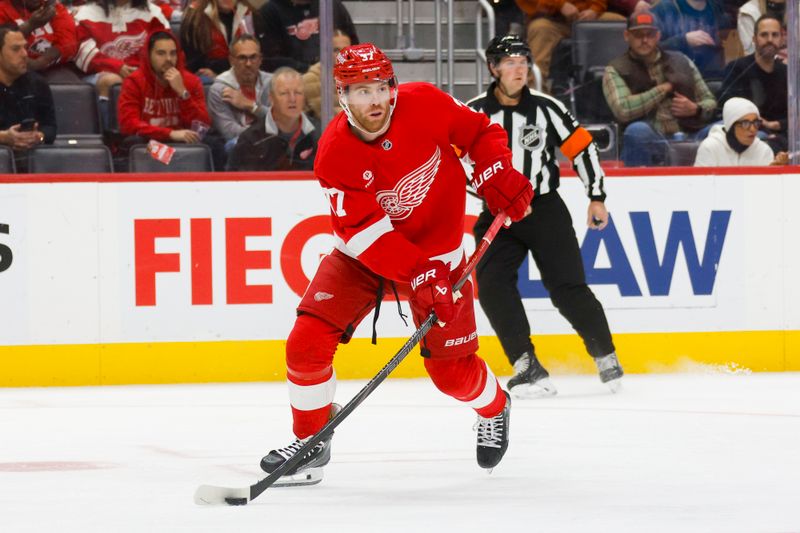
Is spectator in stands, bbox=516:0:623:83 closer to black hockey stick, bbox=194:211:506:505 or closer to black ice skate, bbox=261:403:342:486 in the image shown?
black hockey stick, bbox=194:211:506:505

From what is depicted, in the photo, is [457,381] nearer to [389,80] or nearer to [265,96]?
[389,80]

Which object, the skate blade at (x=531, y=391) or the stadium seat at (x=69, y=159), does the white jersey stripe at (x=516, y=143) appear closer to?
the skate blade at (x=531, y=391)

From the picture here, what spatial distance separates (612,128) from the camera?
5.31 metres

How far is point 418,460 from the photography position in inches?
134

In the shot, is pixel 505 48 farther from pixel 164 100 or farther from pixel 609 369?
pixel 164 100

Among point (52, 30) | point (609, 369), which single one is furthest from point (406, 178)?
point (52, 30)

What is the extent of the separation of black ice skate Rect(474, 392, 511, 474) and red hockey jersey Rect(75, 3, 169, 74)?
257 centimetres

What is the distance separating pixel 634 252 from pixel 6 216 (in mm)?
2382

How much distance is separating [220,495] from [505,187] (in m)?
0.95

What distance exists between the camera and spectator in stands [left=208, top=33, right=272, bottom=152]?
5129 millimetres

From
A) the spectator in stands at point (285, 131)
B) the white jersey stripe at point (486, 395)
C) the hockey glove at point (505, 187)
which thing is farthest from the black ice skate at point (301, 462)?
the spectator in stands at point (285, 131)

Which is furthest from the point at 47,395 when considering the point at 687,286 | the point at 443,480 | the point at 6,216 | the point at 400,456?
the point at 687,286

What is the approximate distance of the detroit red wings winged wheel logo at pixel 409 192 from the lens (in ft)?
9.87

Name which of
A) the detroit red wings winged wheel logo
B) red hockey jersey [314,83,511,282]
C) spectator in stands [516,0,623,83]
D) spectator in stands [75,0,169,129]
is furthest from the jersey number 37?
spectator in stands [516,0,623,83]
